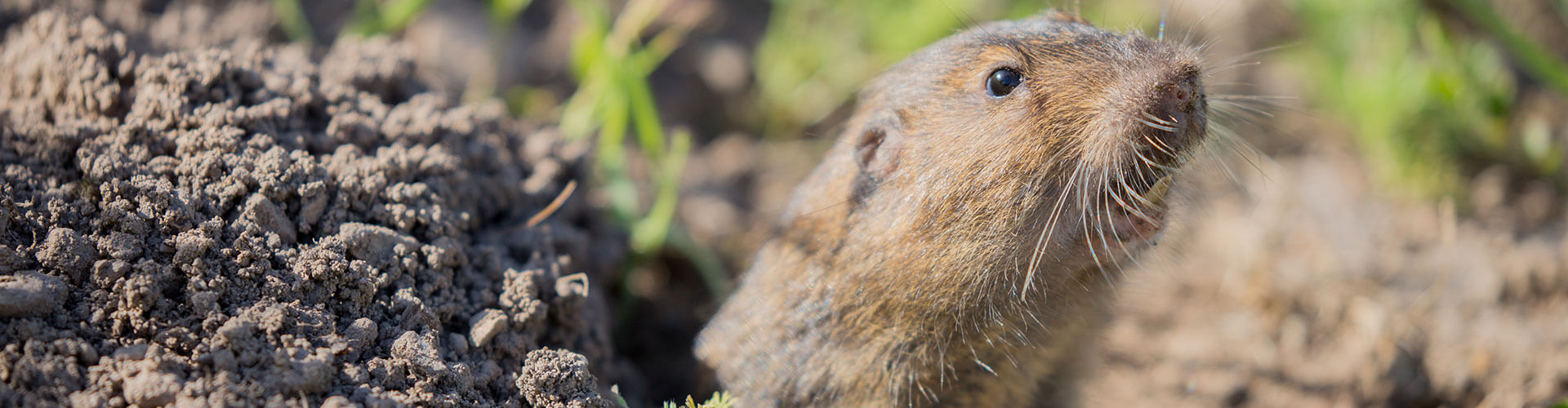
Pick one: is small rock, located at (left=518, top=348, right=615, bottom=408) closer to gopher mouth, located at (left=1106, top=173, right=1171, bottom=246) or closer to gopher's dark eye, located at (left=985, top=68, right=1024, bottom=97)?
gopher's dark eye, located at (left=985, top=68, right=1024, bottom=97)

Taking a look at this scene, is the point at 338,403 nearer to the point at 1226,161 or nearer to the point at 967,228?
the point at 967,228

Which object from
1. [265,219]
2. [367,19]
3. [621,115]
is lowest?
[265,219]

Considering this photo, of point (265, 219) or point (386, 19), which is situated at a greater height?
point (386, 19)

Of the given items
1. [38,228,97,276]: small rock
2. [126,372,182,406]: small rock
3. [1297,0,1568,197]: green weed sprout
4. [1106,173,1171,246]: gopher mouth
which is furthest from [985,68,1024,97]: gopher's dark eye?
[1297,0,1568,197]: green weed sprout

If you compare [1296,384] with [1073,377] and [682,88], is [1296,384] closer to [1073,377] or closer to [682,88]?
[1073,377]

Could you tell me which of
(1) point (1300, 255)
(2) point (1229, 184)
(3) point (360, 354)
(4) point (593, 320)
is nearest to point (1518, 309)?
(1) point (1300, 255)

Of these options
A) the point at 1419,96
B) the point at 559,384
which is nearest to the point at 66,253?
the point at 559,384
